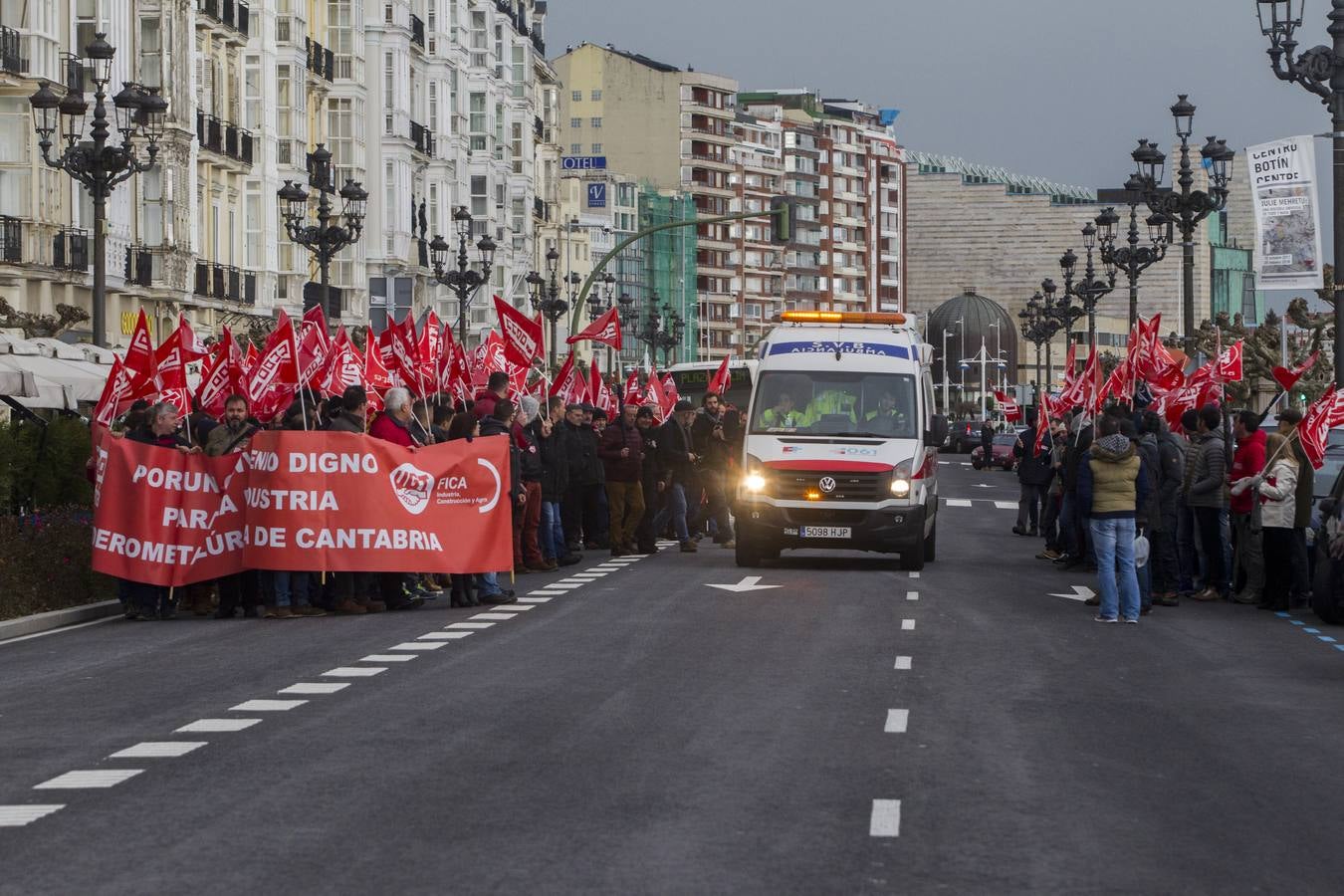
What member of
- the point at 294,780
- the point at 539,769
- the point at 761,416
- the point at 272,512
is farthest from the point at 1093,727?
the point at 761,416

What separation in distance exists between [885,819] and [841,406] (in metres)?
17.6

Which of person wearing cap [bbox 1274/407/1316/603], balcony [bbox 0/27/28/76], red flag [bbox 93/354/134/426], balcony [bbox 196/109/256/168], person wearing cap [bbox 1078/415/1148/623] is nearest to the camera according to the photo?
person wearing cap [bbox 1078/415/1148/623]

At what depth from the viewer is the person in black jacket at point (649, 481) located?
30.1 m

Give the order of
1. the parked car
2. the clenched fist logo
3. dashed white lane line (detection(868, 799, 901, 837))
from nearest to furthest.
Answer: dashed white lane line (detection(868, 799, 901, 837)) < the clenched fist logo < the parked car

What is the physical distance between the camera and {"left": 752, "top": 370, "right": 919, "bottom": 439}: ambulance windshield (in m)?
27.0

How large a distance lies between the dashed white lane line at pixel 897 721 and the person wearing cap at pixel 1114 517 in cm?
711

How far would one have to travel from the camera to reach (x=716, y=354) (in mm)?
177125

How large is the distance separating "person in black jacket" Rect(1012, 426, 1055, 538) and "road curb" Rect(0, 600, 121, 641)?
16.1 metres

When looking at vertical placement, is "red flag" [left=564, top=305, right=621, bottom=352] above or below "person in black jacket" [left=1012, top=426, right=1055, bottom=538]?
above

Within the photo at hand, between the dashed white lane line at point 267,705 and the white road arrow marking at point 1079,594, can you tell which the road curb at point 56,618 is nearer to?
the dashed white lane line at point 267,705

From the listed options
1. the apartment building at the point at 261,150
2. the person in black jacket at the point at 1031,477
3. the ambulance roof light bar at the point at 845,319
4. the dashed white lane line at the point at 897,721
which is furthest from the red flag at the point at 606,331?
the dashed white lane line at the point at 897,721

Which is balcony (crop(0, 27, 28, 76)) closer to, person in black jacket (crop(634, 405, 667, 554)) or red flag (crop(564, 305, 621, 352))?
red flag (crop(564, 305, 621, 352))

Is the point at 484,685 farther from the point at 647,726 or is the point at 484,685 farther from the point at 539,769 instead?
the point at 539,769

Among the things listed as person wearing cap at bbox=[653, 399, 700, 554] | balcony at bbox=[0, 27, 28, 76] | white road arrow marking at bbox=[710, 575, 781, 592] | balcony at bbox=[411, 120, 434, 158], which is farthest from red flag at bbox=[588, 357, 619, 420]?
balcony at bbox=[411, 120, 434, 158]
